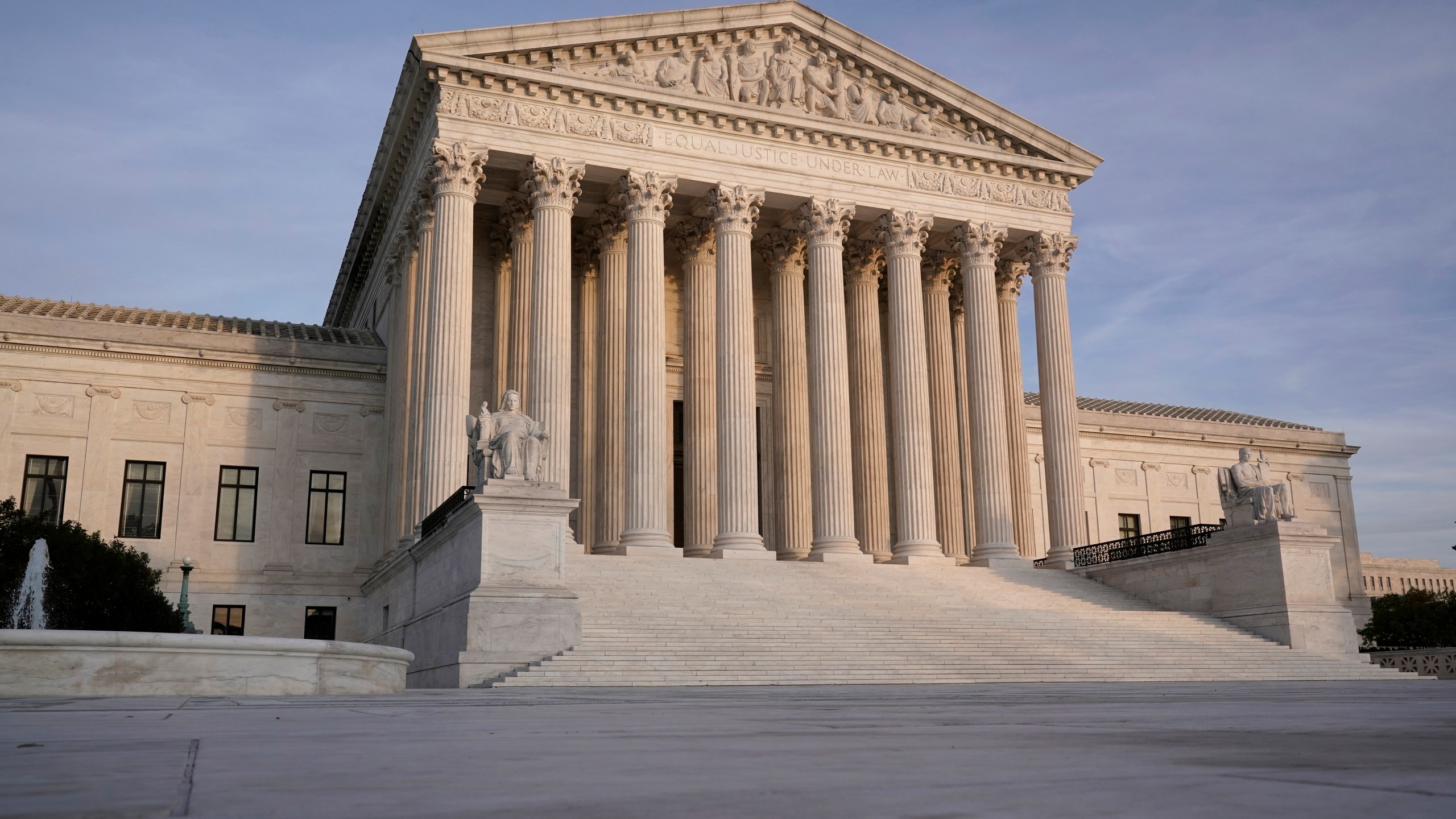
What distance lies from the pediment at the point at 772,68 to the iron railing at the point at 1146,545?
1318cm

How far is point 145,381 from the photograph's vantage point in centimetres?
3866

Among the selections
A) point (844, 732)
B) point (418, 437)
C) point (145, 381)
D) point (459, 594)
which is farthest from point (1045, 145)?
point (844, 732)

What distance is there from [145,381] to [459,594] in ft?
65.9

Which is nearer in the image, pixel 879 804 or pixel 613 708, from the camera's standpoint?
pixel 879 804

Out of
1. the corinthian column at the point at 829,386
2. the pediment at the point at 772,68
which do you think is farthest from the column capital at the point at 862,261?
the pediment at the point at 772,68

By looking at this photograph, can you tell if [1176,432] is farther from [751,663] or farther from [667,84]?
[751,663]

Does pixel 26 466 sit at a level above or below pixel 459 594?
above

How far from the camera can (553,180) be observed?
34250 millimetres

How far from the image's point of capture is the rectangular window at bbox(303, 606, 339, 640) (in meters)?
38.5

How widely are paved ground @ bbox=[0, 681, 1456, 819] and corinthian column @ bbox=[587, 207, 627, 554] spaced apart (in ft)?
86.4

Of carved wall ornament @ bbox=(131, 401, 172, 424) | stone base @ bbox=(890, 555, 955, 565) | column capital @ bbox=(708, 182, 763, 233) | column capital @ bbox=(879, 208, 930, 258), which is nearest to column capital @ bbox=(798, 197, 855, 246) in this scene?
column capital @ bbox=(879, 208, 930, 258)

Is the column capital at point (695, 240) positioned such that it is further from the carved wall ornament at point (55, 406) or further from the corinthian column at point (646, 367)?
the carved wall ornament at point (55, 406)

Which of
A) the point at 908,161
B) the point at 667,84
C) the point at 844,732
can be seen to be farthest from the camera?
the point at 908,161

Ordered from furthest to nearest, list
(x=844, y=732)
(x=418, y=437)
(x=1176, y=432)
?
(x=1176, y=432) → (x=418, y=437) → (x=844, y=732)
